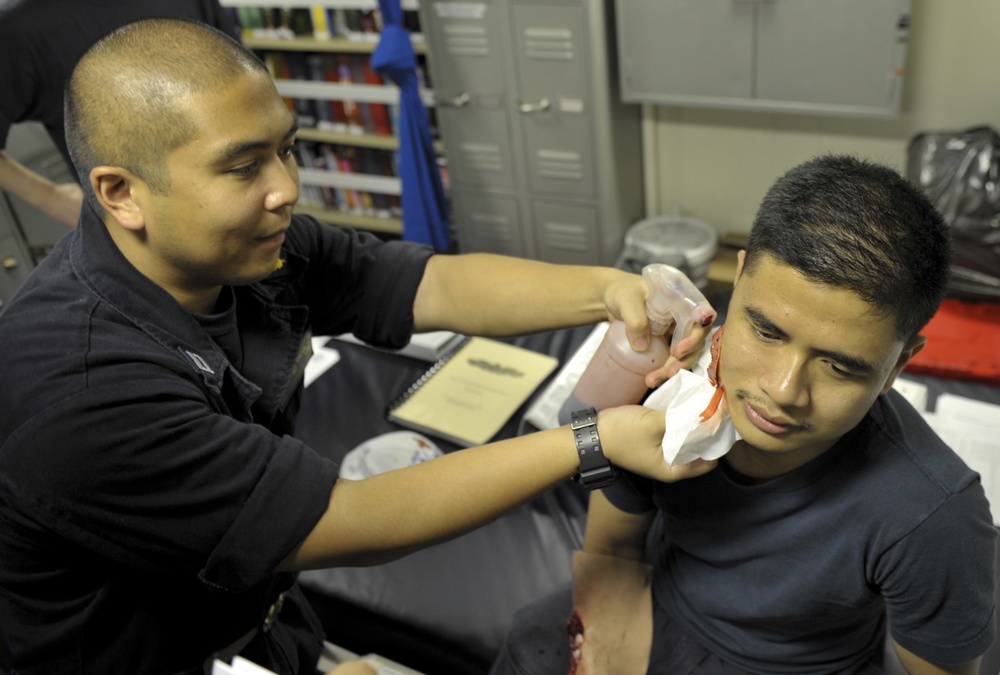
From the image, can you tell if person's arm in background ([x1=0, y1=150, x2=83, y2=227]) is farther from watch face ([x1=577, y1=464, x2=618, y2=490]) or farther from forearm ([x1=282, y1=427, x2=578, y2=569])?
watch face ([x1=577, y1=464, x2=618, y2=490])

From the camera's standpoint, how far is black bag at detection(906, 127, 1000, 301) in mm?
2562

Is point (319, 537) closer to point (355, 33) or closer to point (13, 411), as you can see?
point (13, 411)

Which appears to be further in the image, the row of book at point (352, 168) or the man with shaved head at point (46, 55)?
the row of book at point (352, 168)

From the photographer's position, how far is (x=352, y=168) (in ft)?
13.7

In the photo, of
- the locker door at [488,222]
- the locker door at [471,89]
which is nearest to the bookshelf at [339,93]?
the locker door at [471,89]

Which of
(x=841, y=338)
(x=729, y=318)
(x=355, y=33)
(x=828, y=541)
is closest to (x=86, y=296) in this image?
(x=729, y=318)

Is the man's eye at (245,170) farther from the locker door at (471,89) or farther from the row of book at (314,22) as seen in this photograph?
the row of book at (314,22)

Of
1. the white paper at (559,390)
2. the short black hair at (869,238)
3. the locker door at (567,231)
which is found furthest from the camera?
the locker door at (567,231)

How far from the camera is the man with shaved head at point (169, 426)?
1062mm

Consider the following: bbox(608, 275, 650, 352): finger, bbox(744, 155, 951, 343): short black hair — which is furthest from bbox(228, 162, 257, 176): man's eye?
bbox(744, 155, 951, 343): short black hair

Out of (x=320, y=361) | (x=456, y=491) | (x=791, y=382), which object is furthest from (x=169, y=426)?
(x=320, y=361)

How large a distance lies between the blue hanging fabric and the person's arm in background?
1368 millimetres

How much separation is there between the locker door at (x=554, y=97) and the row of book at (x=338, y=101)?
2.18 ft

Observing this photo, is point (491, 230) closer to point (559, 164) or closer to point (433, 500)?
point (559, 164)
